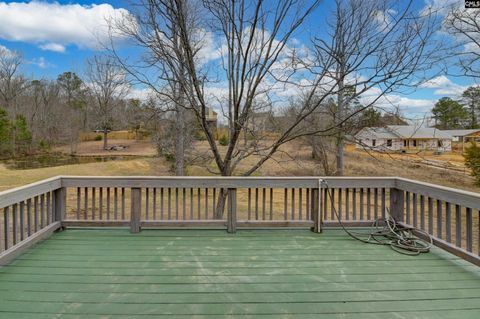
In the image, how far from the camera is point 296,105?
243 inches

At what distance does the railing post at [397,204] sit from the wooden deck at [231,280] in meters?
0.70

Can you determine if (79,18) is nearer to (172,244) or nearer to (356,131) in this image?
(172,244)

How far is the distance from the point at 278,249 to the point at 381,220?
1.46 metres

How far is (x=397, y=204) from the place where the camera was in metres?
3.84

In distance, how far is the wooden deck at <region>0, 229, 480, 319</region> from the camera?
2037 millimetres

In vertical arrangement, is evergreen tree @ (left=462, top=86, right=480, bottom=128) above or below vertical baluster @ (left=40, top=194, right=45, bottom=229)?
above

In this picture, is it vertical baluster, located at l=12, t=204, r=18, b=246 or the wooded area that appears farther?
the wooded area

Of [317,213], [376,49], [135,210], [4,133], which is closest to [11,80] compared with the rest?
[4,133]

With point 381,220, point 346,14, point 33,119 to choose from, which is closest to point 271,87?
point 346,14

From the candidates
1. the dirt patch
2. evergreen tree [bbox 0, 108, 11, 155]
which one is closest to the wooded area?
evergreen tree [bbox 0, 108, 11, 155]

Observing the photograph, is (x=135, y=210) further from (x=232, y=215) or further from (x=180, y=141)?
(x=180, y=141)

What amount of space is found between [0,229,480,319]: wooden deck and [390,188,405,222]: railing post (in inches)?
27.6

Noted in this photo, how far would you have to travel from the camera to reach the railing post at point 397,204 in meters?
3.79

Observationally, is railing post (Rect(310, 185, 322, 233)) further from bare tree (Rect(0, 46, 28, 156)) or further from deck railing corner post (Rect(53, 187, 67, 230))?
bare tree (Rect(0, 46, 28, 156))
